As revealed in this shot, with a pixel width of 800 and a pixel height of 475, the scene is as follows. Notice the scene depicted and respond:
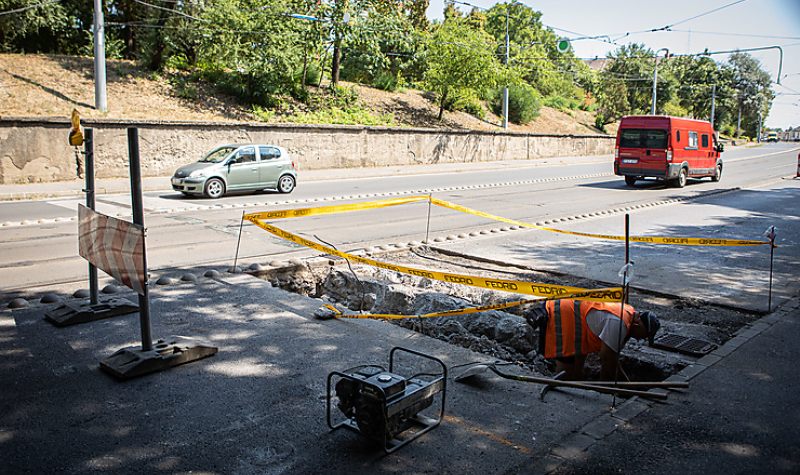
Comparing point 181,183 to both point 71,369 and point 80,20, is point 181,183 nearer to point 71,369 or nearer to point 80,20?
point 71,369

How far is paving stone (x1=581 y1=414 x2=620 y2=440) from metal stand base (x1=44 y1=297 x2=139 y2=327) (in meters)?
4.99

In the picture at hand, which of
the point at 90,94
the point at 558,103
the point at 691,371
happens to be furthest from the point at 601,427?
the point at 558,103

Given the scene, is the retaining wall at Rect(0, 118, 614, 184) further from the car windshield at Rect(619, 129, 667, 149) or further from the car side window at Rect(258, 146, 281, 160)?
the car windshield at Rect(619, 129, 667, 149)

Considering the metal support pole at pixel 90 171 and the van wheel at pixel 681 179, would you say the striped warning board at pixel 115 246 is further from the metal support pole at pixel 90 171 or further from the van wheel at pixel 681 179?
the van wheel at pixel 681 179

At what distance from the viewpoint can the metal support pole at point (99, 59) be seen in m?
21.7

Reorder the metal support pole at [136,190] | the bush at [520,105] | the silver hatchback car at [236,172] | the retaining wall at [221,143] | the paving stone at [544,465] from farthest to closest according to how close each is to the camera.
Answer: the bush at [520,105]
the retaining wall at [221,143]
the silver hatchback car at [236,172]
the metal support pole at [136,190]
the paving stone at [544,465]

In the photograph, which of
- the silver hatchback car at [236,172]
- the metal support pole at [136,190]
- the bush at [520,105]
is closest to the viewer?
the metal support pole at [136,190]

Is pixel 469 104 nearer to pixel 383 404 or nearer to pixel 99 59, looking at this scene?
pixel 99 59

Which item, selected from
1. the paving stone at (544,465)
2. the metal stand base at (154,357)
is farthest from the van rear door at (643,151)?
the paving stone at (544,465)

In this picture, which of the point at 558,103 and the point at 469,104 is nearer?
the point at 469,104

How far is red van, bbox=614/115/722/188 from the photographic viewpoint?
76.1ft

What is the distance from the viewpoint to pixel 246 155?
1920 centimetres

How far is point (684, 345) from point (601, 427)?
7.67 ft

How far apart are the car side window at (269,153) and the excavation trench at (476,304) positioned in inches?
392
